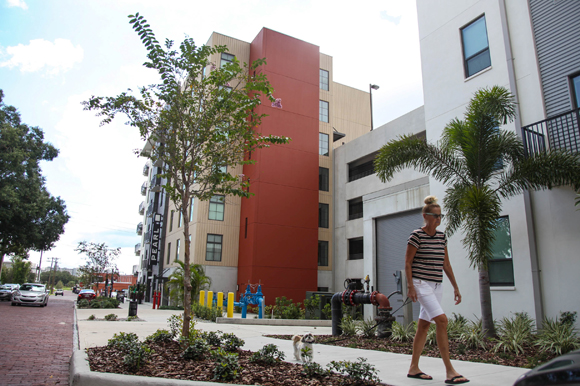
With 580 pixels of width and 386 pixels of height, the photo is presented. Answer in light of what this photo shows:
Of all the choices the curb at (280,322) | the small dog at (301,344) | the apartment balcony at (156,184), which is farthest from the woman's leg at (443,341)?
the apartment balcony at (156,184)

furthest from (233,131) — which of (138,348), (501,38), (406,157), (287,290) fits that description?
(287,290)

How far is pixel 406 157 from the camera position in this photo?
1144 centimetres

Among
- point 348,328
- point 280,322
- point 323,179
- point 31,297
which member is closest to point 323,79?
point 323,179

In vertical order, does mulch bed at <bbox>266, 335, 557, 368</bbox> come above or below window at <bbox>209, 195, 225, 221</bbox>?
below

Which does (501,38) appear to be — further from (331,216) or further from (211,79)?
(331,216)

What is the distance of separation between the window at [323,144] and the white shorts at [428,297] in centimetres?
2782

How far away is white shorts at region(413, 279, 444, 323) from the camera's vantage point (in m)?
4.64

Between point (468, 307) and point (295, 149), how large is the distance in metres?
19.6

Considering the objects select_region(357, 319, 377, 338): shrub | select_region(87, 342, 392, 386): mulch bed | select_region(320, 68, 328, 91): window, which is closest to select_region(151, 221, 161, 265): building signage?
select_region(320, 68, 328, 91): window

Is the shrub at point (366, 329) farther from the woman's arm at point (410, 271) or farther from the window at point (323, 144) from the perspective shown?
the window at point (323, 144)

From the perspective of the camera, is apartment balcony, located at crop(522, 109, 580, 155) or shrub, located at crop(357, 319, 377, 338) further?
shrub, located at crop(357, 319, 377, 338)

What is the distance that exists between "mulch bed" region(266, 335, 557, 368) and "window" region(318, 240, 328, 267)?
20711mm

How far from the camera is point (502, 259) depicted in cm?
1130

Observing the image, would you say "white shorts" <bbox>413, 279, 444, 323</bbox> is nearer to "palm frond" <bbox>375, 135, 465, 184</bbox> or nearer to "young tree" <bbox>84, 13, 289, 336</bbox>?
"young tree" <bbox>84, 13, 289, 336</bbox>
